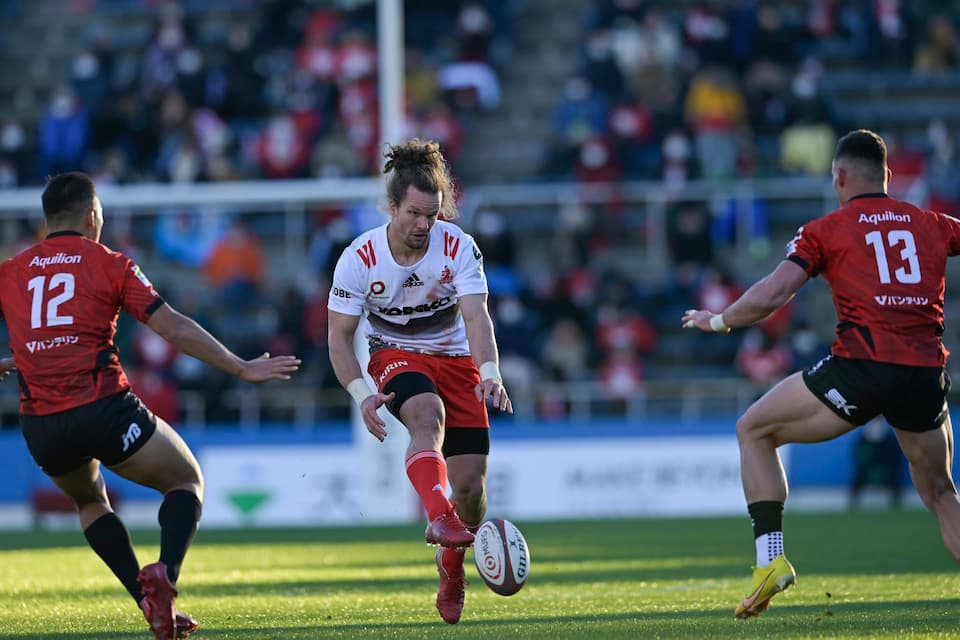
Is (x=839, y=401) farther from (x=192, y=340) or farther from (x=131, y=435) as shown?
(x=131, y=435)

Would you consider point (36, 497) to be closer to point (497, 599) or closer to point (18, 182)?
point (18, 182)

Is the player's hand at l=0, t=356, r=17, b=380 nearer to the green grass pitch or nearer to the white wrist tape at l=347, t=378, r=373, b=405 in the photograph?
the green grass pitch

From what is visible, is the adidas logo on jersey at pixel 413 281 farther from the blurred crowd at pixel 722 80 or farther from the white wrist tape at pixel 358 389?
the blurred crowd at pixel 722 80

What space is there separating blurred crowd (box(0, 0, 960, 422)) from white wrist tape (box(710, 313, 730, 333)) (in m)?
12.8

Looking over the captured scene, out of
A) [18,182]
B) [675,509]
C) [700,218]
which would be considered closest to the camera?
[675,509]

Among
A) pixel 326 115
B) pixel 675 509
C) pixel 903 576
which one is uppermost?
pixel 326 115

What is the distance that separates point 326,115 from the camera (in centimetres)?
2334

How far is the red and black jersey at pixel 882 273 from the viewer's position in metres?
7.12

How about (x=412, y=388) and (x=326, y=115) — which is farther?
(x=326, y=115)

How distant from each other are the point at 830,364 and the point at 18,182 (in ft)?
59.0

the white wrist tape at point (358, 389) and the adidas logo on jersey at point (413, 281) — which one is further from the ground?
the adidas logo on jersey at point (413, 281)

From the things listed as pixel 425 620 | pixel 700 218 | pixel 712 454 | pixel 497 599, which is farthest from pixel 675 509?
pixel 425 620

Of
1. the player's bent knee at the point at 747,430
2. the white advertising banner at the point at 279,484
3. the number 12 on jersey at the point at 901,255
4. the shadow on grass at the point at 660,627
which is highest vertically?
the number 12 on jersey at the point at 901,255

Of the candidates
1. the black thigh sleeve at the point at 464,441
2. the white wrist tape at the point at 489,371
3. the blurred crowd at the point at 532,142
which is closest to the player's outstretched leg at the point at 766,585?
the white wrist tape at the point at 489,371
